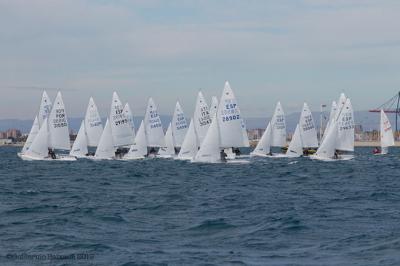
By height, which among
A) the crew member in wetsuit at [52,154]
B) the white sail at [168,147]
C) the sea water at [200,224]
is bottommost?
the sea water at [200,224]

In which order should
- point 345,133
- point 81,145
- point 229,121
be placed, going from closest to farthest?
point 229,121
point 345,133
point 81,145

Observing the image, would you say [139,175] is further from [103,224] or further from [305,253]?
[305,253]

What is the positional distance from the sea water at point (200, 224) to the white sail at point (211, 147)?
18.1 metres

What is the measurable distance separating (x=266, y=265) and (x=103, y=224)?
8.07m

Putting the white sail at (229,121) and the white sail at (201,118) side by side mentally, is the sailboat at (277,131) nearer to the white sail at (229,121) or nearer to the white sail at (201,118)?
the white sail at (201,118)

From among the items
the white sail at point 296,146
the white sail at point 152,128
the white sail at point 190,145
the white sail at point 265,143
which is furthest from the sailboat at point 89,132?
the white sail at point 296,146

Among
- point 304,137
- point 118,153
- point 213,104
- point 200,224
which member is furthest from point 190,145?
point 200,224

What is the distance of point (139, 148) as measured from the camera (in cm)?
8294

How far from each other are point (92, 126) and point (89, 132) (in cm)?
69

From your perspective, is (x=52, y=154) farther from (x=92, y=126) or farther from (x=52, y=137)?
(x=92, y=126)

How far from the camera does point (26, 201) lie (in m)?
32.2

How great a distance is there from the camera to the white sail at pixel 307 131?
8631 cm

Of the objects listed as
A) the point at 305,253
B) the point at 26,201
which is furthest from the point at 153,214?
the point at 305,253

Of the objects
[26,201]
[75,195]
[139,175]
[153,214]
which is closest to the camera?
[153,214]
